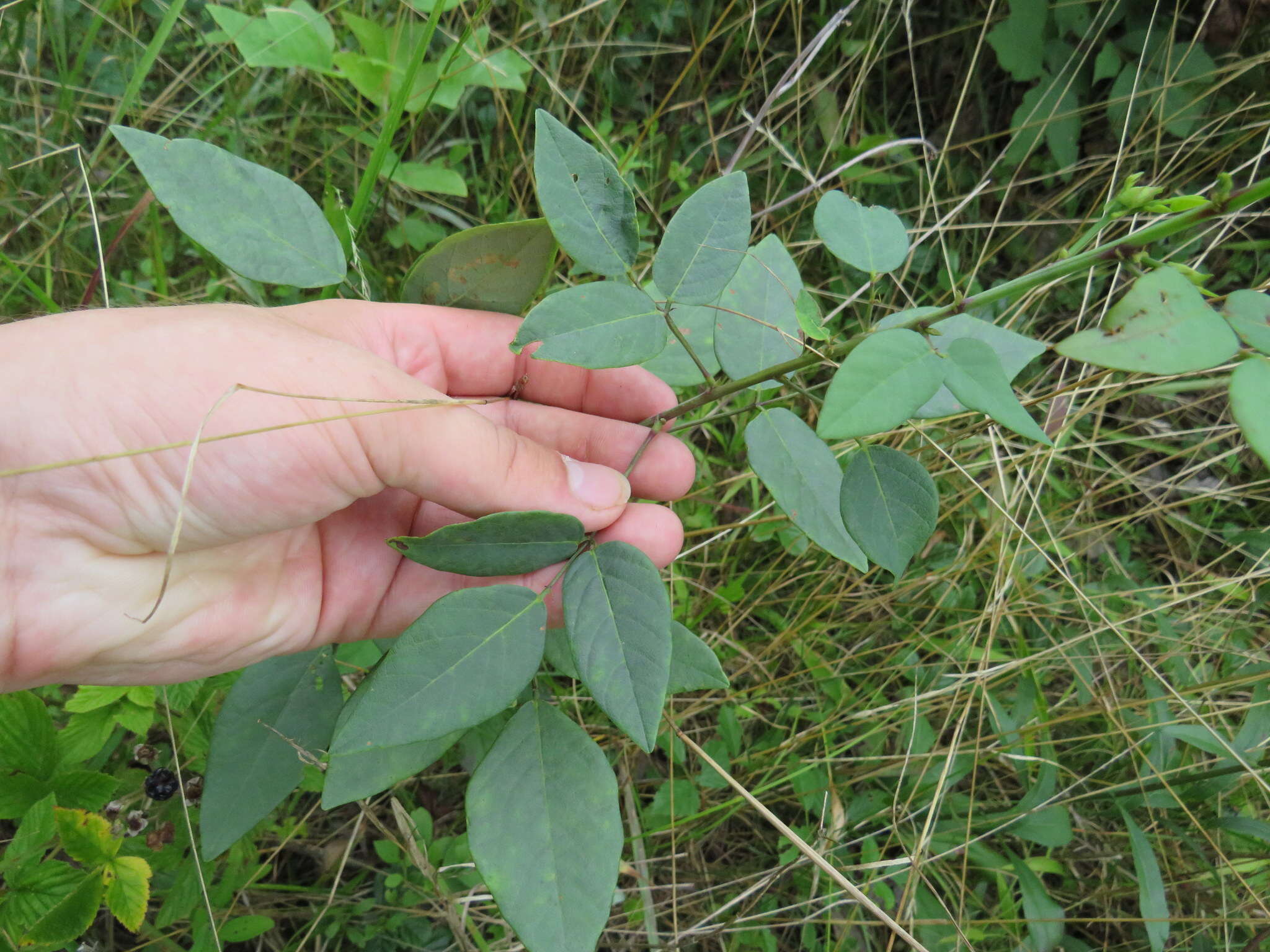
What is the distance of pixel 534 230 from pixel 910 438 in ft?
3.69

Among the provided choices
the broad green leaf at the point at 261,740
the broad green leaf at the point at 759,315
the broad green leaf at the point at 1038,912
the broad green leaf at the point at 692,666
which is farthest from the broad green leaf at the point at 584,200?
the broad green leaf at the point at 1038,912

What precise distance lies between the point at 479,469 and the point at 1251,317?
0.81m

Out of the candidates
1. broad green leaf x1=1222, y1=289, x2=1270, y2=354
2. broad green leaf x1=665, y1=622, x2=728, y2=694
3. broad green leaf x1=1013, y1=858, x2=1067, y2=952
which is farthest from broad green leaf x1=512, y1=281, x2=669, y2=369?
broad green leaf x1=1013, y1=858, x2=1067, y2=952

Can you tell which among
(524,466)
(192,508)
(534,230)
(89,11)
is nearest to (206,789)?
(192,508)

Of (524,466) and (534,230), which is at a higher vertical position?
(534,230)

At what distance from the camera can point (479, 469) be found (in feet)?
3.35

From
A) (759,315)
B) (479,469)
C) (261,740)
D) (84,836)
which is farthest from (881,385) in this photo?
(84,836)

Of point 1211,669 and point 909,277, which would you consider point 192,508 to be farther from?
point 1211,669

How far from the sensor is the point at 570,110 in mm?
2141

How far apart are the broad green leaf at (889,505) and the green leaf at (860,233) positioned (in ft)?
0.71

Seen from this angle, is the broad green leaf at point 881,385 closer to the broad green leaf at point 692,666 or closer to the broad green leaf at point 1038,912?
the broad green leaf at point 692,666

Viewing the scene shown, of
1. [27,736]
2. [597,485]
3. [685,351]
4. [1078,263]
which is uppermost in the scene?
[1078,263]

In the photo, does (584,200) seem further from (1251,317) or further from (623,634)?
(1251,317)

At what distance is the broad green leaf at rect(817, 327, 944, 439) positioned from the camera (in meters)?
0.68
